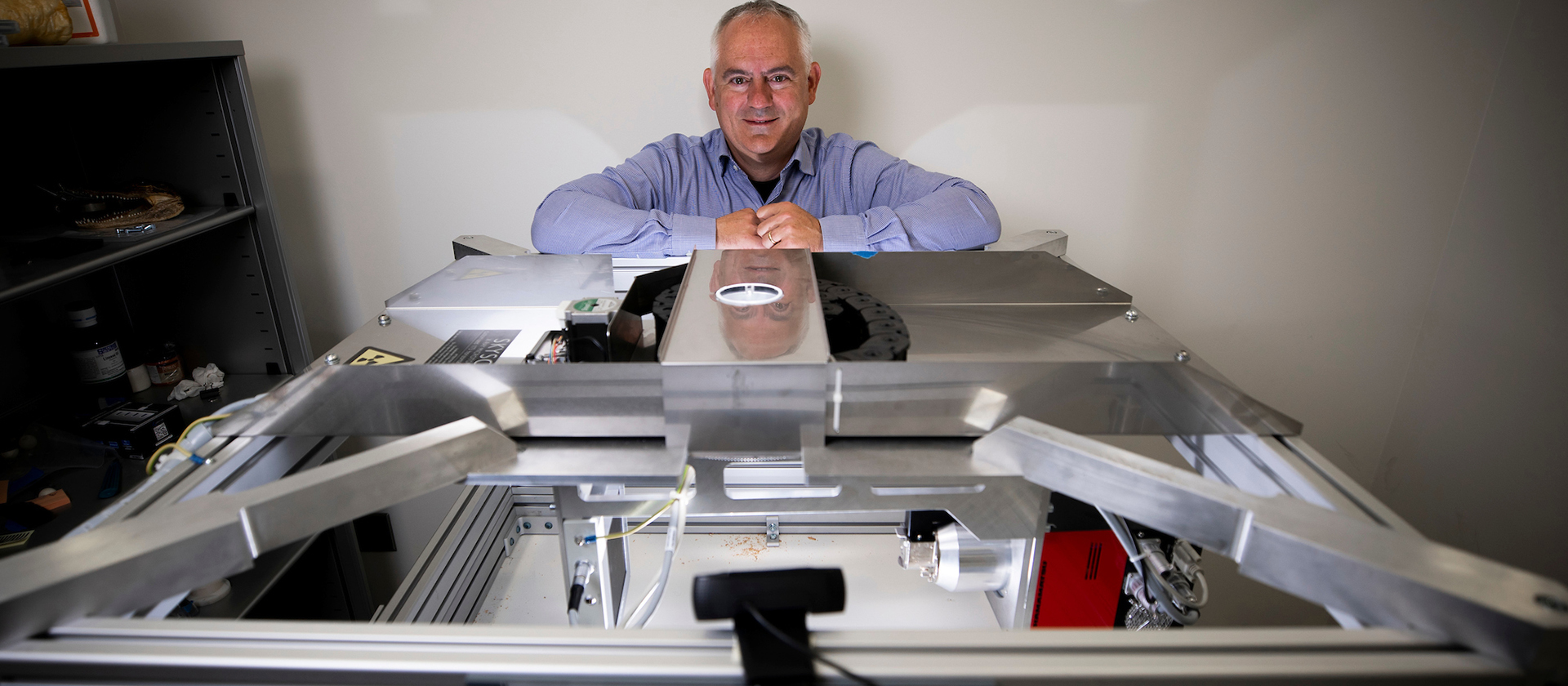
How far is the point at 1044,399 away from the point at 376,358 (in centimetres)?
66

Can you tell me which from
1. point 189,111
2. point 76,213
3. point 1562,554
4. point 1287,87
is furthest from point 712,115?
point 1562,554

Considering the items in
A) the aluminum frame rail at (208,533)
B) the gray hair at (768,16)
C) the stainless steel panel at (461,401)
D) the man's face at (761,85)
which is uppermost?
the gray hair at (768,16)

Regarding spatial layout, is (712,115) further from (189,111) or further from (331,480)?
(331,480)

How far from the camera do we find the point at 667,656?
1.42 feet

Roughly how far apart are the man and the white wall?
17 cm

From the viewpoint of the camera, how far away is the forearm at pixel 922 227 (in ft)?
3.99

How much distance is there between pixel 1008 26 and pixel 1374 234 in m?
1.16

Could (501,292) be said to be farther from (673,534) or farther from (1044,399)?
(1044,399)

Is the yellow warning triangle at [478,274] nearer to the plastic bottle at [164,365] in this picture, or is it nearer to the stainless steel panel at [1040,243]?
the stainless steel panel at [1040,243]

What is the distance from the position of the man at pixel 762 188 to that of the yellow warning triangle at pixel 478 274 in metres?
0.28

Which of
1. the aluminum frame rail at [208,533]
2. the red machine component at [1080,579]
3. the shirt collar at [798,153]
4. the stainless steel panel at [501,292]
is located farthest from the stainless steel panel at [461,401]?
the shirt collar at [798,153]

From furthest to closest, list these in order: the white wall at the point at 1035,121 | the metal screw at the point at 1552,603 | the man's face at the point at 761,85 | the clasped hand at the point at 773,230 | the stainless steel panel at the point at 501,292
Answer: the white wall at the point at 1035,121, the man's face at the point at 761,85, the clasped hand at the point at 773,230, the stainless steel panel at the point at 501,292, the metal screw at the point at 1552,603

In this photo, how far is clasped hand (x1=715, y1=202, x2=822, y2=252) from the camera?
3.78ft

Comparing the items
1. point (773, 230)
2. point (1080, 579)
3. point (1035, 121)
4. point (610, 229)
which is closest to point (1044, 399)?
→ point (1080, 579)
